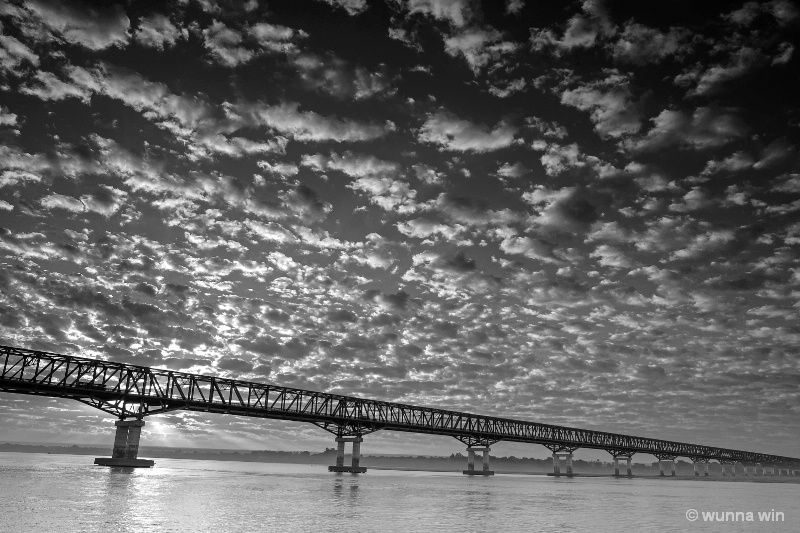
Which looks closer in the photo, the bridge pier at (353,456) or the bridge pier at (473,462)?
the bridge pier at (353,456)

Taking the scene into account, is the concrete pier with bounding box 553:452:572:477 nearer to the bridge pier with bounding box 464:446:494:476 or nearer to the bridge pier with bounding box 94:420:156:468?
the bridge pier with bounding box 464:446:494:476

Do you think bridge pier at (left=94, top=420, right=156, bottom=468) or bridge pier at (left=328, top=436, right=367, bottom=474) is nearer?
bridge pier at (left=94, top=420, right=156, bottom=468)

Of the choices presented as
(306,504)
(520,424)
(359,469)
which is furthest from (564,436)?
(306,504)

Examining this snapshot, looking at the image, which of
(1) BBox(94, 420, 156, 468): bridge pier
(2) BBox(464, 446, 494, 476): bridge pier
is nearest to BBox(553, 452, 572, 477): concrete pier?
(2) BBox(464, 446, 494, 476): bridge pier

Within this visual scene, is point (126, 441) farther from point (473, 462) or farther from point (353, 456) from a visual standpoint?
point (473, 462)

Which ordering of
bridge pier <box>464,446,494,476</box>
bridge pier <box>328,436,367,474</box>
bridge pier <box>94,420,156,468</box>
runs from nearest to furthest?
bridge pier <box>94,420,156,468</box> → bridge pier <box>328,436,367,474</box> → bridge pier <box>464,446,494,476</box>

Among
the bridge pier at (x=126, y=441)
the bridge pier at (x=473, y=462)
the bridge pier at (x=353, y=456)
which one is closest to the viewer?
the bridge pier at (x=126, y=441)

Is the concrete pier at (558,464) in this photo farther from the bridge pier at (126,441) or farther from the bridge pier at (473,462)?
the bridge pier at (126,441)

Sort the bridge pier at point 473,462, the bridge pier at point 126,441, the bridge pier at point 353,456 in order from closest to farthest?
the bridge pier at point 126,441 → the bridge pier at point 353,456 → the bridge pier at point 473,462

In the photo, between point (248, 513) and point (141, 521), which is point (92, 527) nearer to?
point (141, 521)

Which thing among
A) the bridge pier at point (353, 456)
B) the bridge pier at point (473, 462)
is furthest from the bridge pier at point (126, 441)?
the bridge pier at point (473, 462)

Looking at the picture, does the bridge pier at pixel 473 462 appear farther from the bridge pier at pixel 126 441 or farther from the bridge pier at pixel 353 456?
the bridge pier at pixel 126 441

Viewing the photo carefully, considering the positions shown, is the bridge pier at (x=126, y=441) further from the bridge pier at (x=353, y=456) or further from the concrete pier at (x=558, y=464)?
the concrete pier at (x=558, y=464)

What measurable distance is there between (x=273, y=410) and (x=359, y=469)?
77.7 ft
